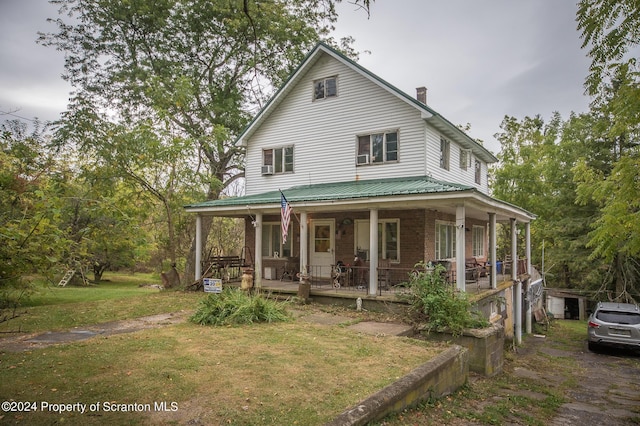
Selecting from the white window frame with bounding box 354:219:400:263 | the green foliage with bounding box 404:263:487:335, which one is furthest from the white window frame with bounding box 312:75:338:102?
the green foliage with bounding box 404:263:487:335

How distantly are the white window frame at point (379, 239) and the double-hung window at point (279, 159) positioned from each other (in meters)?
4.57

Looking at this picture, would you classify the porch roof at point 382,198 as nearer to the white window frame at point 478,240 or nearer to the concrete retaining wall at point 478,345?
the white window frame at point 478,240

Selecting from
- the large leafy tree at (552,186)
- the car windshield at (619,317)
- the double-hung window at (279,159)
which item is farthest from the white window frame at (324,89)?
the large leafy tree at (552,186)

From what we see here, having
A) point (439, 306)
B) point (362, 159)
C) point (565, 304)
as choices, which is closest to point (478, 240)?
point (362, 159)

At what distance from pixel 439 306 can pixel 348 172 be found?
7991mm

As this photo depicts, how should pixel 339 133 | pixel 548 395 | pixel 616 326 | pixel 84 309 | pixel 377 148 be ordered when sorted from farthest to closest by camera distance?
pixel 339 133 < pixel 377 148 < pixel 616 326 < pixel 84 309 < pixel 548 395

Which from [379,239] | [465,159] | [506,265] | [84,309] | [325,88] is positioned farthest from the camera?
[506,265]

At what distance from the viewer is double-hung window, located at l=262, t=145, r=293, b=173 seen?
17797 mm

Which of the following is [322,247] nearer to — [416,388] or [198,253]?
[198,253]

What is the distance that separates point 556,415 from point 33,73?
1049 centimetres

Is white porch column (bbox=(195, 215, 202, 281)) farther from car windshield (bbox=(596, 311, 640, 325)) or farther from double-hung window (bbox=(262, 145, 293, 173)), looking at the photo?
car windshield (bbox=(596, 311, 640, 325))

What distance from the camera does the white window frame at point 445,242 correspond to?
604 inches

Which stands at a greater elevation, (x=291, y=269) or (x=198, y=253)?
(x=198, y=253)

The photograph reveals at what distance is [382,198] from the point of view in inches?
457
